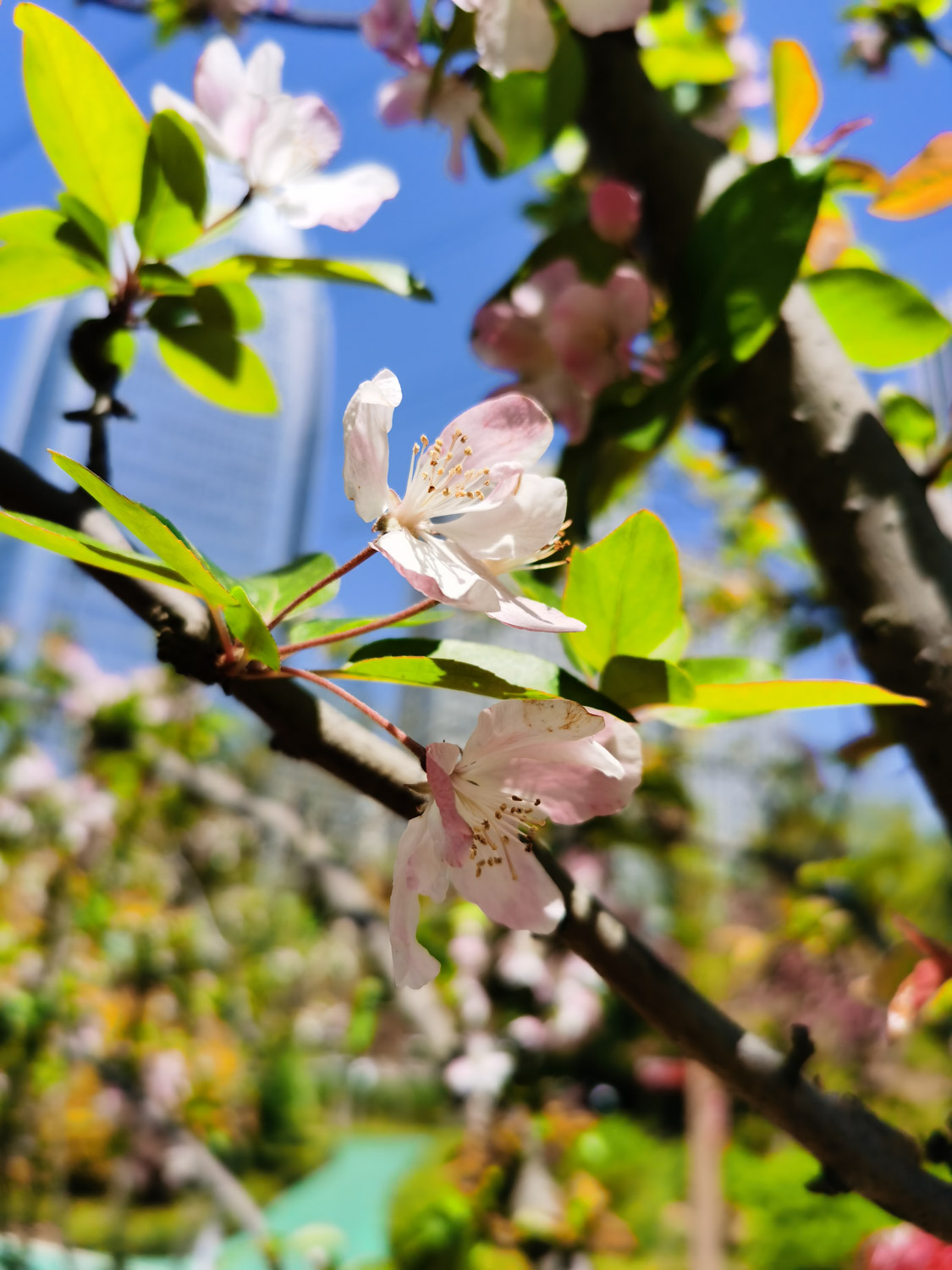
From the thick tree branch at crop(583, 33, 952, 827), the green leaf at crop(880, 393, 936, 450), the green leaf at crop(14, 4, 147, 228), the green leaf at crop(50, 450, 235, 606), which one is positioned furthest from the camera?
the green leaf at crop(880, 393, 936, 450)

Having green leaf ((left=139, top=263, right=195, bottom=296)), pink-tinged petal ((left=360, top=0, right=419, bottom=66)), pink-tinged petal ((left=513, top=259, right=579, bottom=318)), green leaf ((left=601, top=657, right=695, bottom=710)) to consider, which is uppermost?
pink-tinged petal ((left=360, top=0, right=419, bottom=66))

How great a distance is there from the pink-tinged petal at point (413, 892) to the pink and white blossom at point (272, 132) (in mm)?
311

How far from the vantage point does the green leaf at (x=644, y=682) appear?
12.0 inches

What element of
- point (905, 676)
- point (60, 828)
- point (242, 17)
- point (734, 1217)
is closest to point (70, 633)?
point (60, 828)

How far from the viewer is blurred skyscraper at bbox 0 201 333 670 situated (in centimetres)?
53

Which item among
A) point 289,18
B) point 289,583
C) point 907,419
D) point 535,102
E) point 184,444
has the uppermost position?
point 184,444

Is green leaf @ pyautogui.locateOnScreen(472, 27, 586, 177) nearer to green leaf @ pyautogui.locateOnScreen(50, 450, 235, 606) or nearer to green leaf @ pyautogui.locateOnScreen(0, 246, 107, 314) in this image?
green leaf @ pyautogui.locateOnScreen(0, 246, 107, 314)

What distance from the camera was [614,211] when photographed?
551 millimetres

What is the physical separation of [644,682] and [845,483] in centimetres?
26

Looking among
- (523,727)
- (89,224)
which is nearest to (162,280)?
(89,224)

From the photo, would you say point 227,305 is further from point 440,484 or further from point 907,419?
point 907,419

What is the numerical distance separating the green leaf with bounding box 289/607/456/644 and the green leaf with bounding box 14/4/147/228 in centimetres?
23

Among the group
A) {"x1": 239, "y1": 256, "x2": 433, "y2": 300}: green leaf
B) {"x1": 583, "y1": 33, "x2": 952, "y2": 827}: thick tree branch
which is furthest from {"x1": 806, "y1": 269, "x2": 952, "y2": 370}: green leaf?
{"x1": 239, "y1": 256, "x2": 433, "y2": 300}: green leaf

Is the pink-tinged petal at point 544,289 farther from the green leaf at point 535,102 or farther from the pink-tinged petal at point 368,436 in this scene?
the pink-tinged petal at point 368,436
